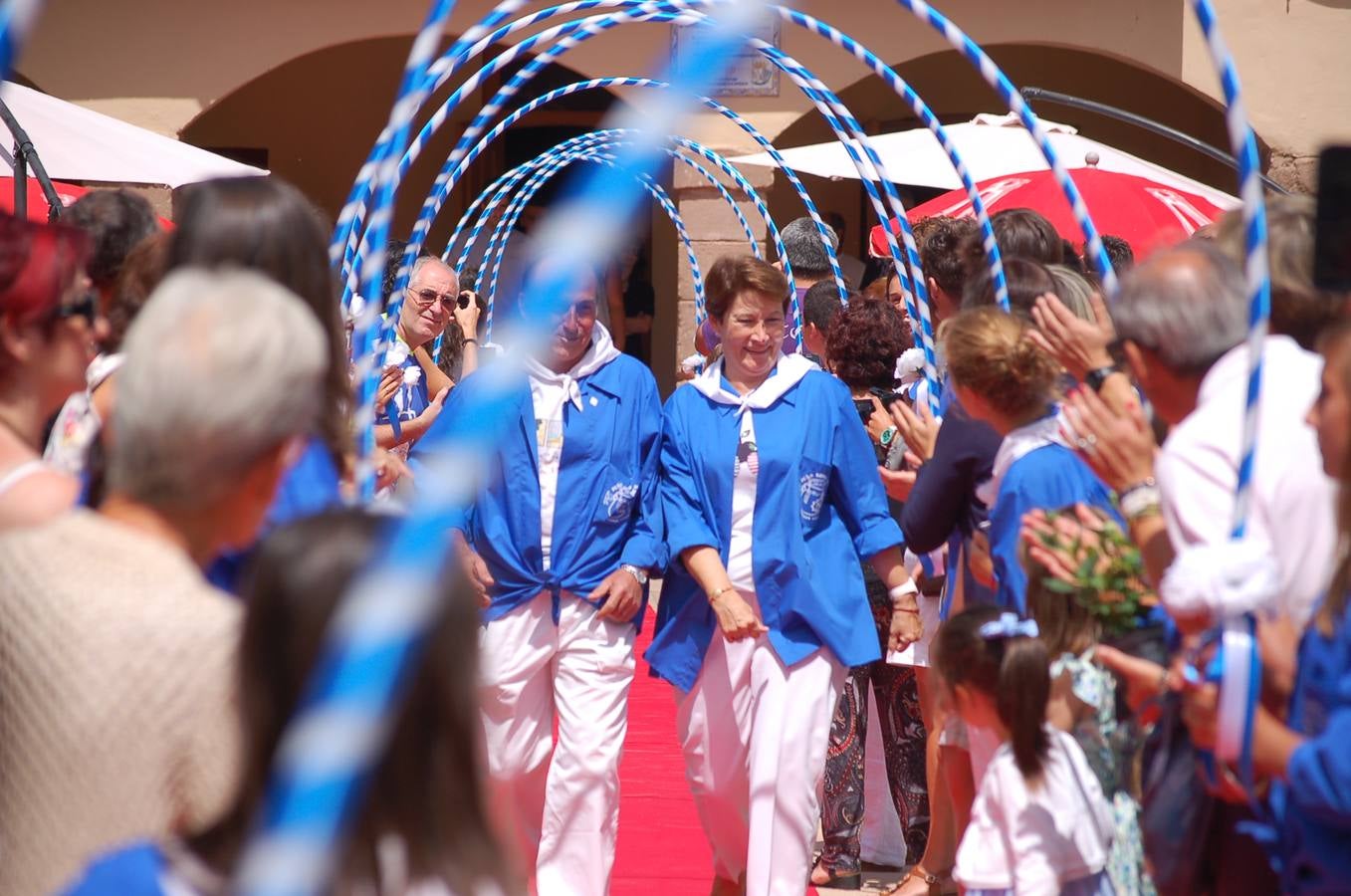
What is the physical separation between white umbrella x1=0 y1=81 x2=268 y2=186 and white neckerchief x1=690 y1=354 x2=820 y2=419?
3.34 m

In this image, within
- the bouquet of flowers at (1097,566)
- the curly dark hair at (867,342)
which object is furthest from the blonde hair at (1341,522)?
the curly dark hair at (867,342)

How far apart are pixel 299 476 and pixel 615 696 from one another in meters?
2.90

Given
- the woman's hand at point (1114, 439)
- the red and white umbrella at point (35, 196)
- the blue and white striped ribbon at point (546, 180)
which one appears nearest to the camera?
the woman's hand at point (1114, 439)

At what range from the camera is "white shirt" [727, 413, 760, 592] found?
5418 millimetres

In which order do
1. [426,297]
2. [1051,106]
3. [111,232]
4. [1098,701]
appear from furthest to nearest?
[1051,106], [426,297], [1098,701], [111,232]

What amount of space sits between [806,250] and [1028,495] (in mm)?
4895

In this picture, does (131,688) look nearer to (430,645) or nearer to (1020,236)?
(430,645)

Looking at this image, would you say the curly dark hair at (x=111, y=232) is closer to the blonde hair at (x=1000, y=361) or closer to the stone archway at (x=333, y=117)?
the blonde hair at (x=1000, y=361)

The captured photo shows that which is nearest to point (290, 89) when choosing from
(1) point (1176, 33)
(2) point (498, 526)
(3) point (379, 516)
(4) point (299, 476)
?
(1) point (1176, 33)

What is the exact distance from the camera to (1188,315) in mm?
3115

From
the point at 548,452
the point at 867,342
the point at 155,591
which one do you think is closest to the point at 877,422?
the point at 867,342

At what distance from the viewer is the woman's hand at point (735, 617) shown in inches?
206

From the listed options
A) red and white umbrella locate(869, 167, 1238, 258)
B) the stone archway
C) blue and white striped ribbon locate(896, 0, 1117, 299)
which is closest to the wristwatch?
blue and white striped ribbon locate(896, 0, 1117, 299)

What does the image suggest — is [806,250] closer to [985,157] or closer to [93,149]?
[985,157]
